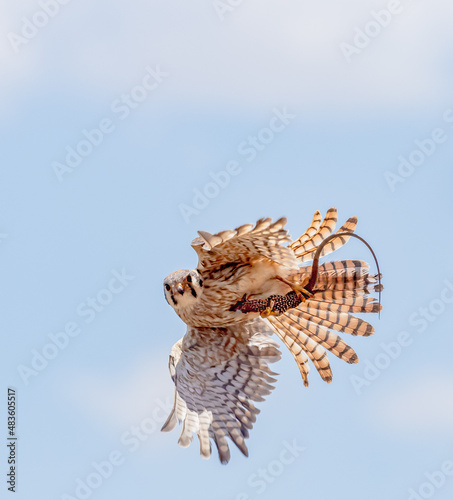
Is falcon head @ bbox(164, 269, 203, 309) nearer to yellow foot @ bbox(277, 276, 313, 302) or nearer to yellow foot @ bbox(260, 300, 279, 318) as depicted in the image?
yellow foot @ bbox(260, 300, 279, 318)

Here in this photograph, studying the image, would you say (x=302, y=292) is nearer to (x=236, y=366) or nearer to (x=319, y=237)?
(x=319, y=237)

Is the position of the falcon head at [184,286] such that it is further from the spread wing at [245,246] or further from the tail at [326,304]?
the tail at [326,304]

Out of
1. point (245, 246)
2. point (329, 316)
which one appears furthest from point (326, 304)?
point (245, 246)

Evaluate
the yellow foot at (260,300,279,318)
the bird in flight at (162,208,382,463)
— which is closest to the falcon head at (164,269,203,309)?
the bird in flight at (162,208,382,463)

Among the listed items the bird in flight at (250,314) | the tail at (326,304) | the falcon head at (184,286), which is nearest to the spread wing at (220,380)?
the bird in flight at (250,314)

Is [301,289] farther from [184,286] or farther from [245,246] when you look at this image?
[184,286]
